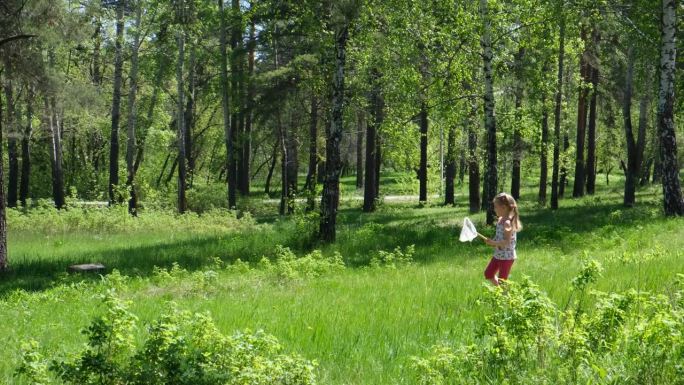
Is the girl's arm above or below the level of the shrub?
above

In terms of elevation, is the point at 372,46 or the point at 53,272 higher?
the point at 372,46

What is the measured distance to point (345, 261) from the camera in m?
13.5

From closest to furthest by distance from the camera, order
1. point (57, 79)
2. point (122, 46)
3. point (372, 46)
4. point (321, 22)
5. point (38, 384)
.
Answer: point (38, 384) < point (321, 22) < point (372, 46) < point (57, 79) < point (122, 46)

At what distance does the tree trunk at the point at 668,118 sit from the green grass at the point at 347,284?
67 centimetres

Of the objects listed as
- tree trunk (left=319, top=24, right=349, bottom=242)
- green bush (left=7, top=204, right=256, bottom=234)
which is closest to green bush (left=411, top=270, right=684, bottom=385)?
tree trunk (left=319, top=24, right=349, bottom=242)

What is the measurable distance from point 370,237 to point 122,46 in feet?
59.5

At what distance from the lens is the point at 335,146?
1514 centimetres

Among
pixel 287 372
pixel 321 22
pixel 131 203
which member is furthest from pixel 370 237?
pixel 131 203

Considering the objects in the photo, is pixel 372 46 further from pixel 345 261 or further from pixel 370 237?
pixel 345 261

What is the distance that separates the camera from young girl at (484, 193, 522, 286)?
8070mm

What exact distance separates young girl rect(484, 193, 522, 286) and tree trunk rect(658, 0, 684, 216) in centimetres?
1040

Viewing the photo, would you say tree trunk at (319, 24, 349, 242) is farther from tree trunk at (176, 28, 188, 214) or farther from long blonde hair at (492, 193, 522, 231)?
tree trunk at (176, 28, 188, 214)

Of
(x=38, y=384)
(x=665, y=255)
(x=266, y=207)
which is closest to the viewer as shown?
(x=38, y=384)

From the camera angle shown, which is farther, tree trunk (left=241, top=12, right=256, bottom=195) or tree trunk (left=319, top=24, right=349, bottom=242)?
tree trunk (left=241, top=12, right=256, bottom=195)
